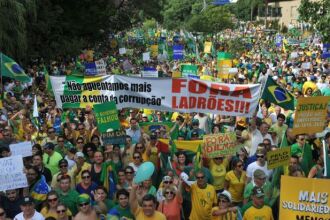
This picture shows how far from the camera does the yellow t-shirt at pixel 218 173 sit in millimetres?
8578

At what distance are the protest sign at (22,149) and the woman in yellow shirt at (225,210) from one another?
297 cm

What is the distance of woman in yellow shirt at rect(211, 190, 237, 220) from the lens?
6949 mm

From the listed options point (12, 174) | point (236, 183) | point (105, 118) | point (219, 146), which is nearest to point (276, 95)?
point (219, 146)

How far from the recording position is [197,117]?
11.9 metres

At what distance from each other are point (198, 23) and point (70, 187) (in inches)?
1830

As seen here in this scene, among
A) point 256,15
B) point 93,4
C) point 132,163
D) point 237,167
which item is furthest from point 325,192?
point 256,15

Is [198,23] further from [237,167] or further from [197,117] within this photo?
[237,167]

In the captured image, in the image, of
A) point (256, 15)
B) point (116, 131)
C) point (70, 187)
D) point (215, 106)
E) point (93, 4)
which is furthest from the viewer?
point (256, 15)

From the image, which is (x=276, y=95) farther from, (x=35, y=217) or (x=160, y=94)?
(x=35, y=217)

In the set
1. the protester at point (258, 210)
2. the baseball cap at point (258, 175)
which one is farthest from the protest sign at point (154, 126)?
the protester at point (258, 210)

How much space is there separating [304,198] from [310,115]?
304 centimetres

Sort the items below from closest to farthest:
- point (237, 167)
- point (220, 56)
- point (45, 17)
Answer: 1. point (237, 167)
2. point (220, 56)
3. point (45, 17)

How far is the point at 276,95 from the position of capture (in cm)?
1101

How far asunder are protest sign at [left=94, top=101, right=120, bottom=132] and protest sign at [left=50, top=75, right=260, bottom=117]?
2.93 feet
